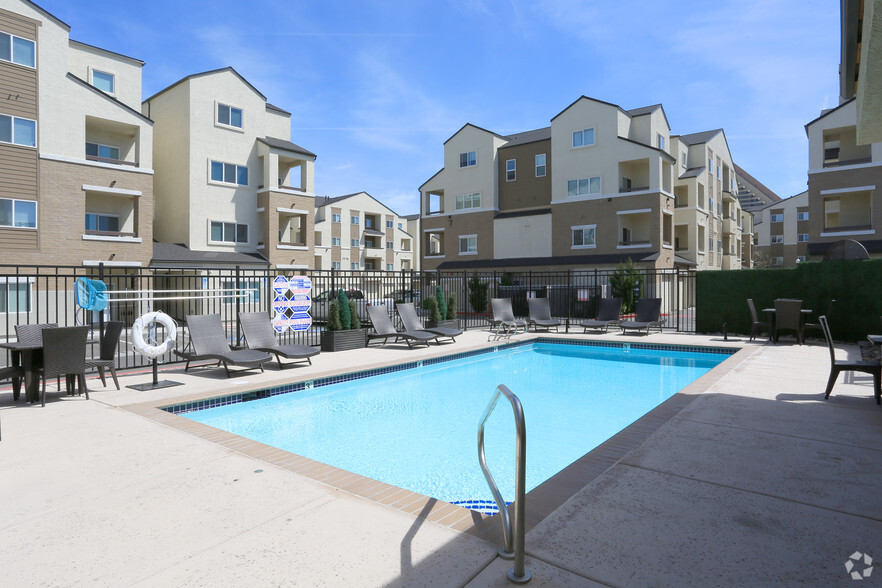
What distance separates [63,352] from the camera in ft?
22.1

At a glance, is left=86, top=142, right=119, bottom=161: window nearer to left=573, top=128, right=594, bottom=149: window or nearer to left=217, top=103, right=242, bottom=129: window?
left=217, top=103, right=242, bottom=129: window

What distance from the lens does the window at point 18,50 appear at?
20.3 meters

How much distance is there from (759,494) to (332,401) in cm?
628

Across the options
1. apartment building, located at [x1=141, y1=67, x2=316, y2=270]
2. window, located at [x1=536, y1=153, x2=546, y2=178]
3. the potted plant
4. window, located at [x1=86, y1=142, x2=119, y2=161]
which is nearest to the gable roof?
apartment building, located at [x1=141, y1=67, x2=316, y2=270]

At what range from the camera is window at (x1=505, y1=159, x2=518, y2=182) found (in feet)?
122

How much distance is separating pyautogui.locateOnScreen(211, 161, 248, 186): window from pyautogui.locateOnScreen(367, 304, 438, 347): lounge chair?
739 inches

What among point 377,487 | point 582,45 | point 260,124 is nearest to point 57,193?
point 260,124

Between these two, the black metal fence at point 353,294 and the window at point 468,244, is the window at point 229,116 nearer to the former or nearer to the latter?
the black metal fence at point 353,294

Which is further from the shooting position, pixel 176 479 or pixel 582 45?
pixel 582 45

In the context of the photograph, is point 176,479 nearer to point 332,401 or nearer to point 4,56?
point 332,401

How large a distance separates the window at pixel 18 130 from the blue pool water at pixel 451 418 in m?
20.7

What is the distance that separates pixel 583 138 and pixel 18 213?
99.4ft

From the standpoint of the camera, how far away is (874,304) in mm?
12461

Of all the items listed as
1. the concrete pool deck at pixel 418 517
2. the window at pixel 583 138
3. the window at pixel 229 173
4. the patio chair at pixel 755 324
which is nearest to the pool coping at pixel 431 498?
the concrete pool deck at pixel 418 517
